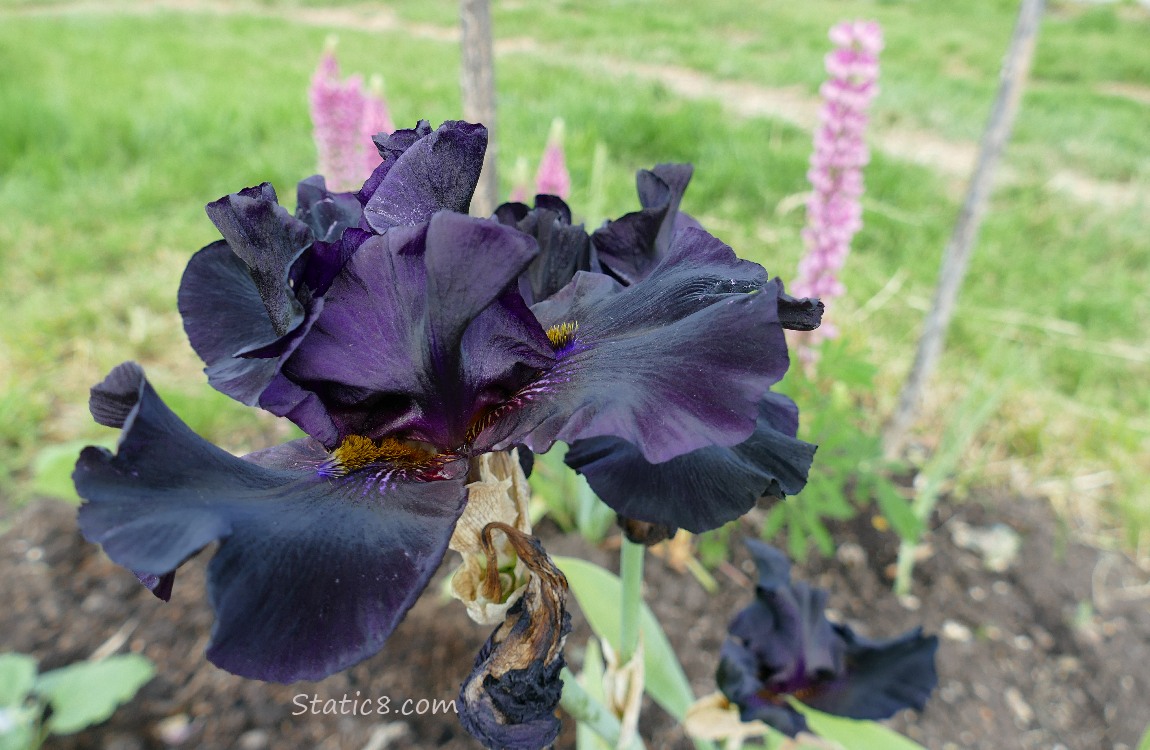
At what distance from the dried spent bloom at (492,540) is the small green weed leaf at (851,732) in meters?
0.58

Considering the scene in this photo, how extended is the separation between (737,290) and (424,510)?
0.27 meters

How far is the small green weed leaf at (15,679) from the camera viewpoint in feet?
4.26

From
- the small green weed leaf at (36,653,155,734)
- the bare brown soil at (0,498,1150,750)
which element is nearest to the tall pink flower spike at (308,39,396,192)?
the bare brown soil at (0,498,1150,750)

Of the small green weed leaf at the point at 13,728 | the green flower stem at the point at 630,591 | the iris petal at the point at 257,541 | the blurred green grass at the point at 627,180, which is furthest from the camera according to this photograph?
the blurred green grass at the point at 627,180

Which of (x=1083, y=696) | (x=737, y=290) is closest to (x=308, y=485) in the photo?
(x=737, y=290)

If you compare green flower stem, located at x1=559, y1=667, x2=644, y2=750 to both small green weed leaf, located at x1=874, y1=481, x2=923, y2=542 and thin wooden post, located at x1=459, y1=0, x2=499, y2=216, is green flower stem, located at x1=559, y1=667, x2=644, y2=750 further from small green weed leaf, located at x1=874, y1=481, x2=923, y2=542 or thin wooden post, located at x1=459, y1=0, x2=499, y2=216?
thin wooden post, located at x1=459, y1=0, x2=499, y2=216

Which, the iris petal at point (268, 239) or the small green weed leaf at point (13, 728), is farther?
the small green weed leaf at point (13, 728)

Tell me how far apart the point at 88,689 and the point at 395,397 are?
4.00ft

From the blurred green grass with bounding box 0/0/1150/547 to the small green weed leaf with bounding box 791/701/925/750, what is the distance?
960mm

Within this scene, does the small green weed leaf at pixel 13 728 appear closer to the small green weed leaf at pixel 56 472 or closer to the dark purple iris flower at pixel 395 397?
the small green weed leaf at pixel 56 472

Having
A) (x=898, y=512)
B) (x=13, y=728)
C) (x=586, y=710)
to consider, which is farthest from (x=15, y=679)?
(x=898, y=512)

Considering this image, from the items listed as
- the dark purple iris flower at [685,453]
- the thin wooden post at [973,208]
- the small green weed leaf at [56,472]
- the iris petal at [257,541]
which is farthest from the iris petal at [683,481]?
the small green weed leaf at [56,472]

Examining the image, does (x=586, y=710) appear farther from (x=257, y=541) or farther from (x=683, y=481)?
(x=257, y=541)

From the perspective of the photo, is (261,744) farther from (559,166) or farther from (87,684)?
(559,166)
